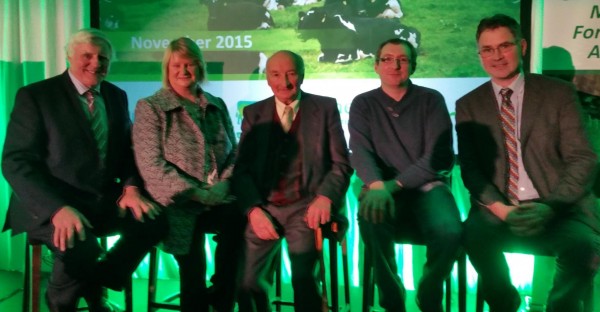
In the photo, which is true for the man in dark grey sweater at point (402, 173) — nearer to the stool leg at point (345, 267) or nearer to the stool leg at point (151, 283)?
the stool leg at point (345, 267)

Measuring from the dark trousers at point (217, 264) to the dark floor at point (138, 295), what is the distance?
2.50 feet

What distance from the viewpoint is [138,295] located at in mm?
3641

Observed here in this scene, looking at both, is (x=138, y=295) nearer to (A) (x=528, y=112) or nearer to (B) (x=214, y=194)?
(B) (x=214, y=194)

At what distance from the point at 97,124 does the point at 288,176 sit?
0.99 meters

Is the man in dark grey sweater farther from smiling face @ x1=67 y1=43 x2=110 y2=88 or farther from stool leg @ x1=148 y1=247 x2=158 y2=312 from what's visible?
smiling face @ x1=67 y1=43 x2=110 y2=88

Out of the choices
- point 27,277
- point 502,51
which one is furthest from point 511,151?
point 27,277

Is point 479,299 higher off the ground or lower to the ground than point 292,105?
lower

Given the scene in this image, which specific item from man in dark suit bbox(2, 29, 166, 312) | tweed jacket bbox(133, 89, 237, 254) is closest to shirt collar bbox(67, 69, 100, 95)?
man in dark suit bbox(2, 29, 166, 312)

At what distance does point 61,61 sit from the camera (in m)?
4.04

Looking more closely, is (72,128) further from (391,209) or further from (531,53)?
(531,53)

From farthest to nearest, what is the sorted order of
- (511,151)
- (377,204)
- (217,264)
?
(217,264) < (511,151) < (377,204)

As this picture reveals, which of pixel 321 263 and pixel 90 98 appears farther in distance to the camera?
pixel 90 98

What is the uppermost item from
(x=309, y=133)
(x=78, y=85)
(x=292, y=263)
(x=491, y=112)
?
(x=78, y=85)

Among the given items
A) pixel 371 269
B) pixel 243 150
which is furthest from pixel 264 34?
pixel 371 269
